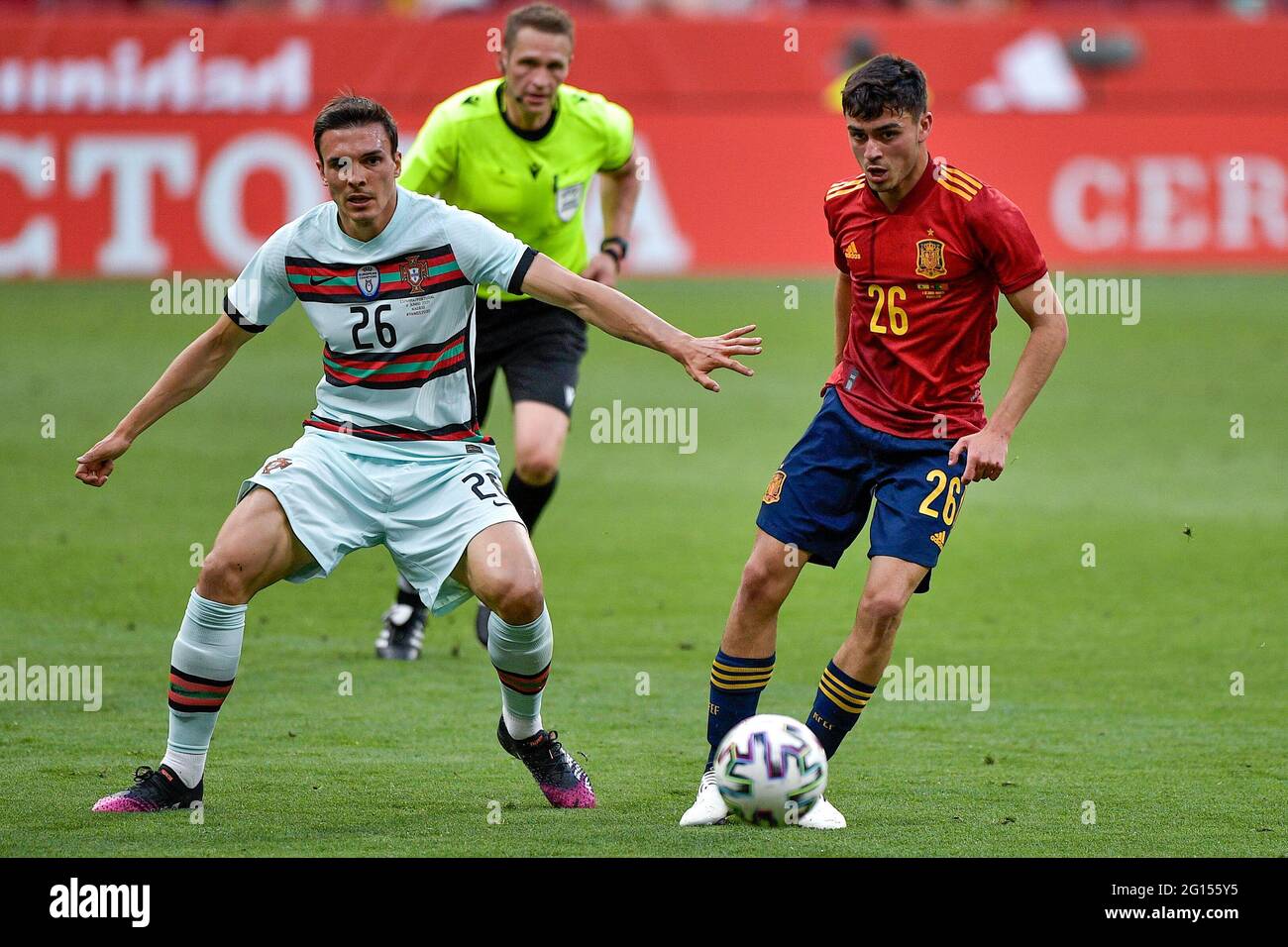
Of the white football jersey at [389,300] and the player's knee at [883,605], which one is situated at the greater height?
the white football jersey at [389,300]

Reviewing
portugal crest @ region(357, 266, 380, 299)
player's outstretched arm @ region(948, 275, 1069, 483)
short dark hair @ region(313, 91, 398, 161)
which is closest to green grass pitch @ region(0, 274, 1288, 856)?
player's outstretched arm @ region(948, 275, 1069, 483)

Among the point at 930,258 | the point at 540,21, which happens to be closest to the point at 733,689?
the point at 930,258

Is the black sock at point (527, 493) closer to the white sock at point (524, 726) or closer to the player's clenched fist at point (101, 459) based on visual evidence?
the white sock at point (524, 726)

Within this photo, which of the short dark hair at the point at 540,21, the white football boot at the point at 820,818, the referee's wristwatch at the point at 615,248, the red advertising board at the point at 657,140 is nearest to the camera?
the white football boot at the point at 820,818

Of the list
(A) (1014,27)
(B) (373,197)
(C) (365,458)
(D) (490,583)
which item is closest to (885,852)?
(D) (490,583)

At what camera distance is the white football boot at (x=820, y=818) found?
588cm

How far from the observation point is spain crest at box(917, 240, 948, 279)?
6148 mm

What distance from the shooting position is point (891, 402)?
623 centimetres

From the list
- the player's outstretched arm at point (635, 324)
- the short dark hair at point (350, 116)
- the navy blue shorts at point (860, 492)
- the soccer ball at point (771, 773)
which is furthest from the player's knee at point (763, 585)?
the short dark hair at point (350, 116)

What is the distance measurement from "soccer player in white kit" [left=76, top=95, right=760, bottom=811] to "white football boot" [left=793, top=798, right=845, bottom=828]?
2.53 ft

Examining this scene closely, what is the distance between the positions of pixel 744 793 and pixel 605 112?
426 cm

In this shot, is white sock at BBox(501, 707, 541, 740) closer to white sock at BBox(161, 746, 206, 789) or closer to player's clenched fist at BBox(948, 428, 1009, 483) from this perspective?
white sock at BBox(161, 746, 206, 789)

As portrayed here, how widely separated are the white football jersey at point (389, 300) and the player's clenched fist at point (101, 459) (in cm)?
56

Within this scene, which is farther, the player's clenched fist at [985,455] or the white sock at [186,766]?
the white sock at [186,766]
